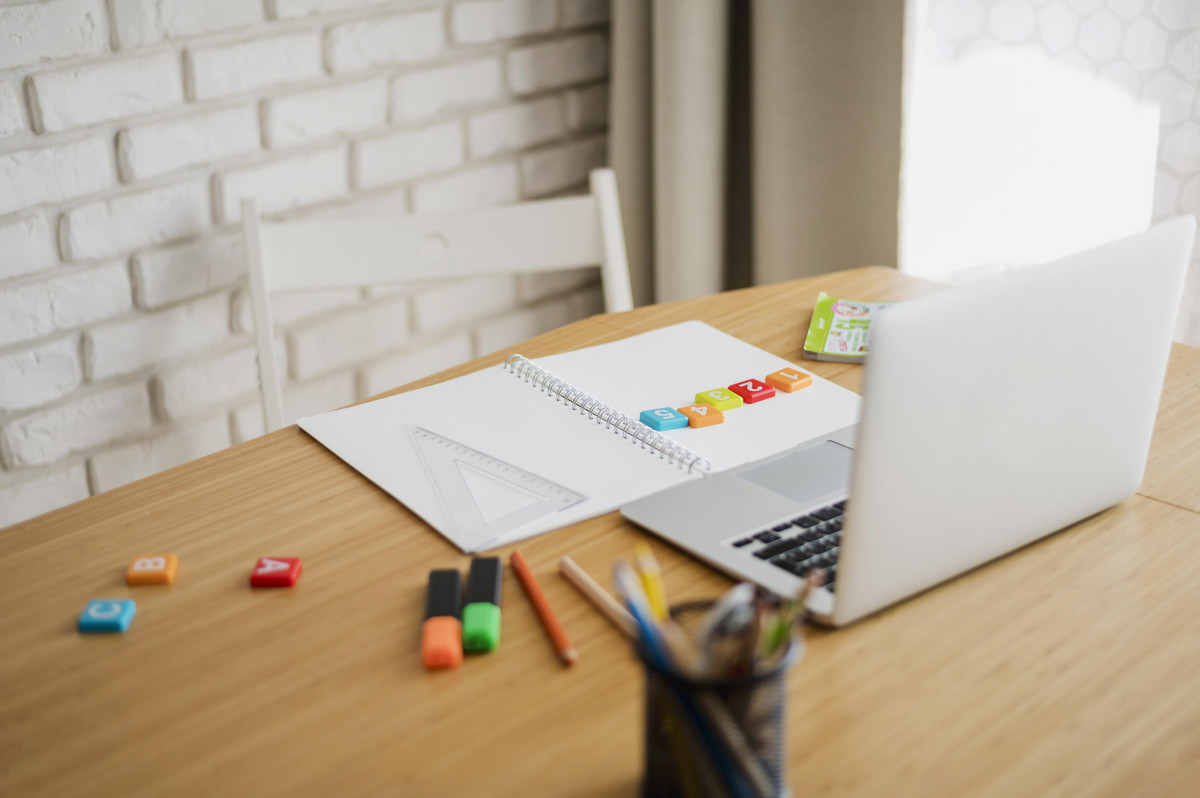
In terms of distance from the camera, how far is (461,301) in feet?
5.31

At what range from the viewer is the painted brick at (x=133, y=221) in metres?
1.19

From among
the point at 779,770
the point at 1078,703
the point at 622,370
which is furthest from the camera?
the point at 622,370

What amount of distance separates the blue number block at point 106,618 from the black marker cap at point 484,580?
0.69ft

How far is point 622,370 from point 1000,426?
0.43m

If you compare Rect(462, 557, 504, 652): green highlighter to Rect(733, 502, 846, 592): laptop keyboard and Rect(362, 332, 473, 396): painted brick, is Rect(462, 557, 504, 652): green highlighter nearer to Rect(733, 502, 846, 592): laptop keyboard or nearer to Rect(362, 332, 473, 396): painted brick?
Rect(733, 502, 846, 592): laptop keyboard

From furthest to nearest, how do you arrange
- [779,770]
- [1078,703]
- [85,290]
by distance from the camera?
[85,290] → [1078,703] → [779,770]

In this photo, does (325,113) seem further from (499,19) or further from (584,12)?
(584,12)

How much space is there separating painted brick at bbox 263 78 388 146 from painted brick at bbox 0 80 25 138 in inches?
11.4

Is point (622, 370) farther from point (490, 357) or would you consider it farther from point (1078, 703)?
point (1078, 703)

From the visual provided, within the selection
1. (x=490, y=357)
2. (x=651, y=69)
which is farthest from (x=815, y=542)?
(x=651, y=69)

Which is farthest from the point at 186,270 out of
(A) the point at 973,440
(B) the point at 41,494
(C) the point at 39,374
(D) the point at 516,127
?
(A) the point at 973,440

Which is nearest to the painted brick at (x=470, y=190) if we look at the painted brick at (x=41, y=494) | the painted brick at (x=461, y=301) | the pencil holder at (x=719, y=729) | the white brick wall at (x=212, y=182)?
the white brick wall at (x=212, y=182)

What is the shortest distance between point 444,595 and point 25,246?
801 millimetres

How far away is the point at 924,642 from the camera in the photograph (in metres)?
0.61
